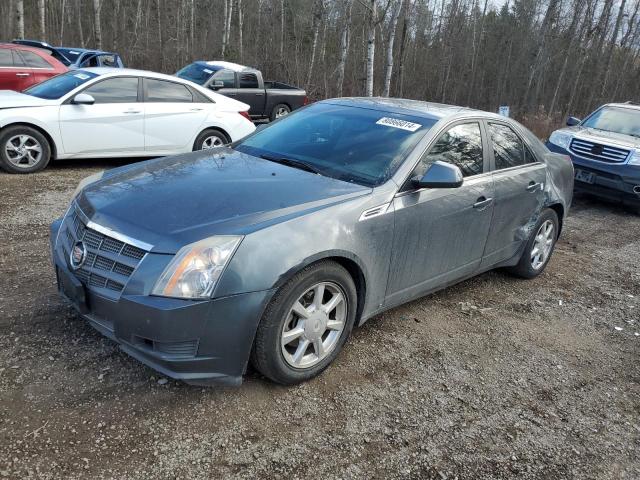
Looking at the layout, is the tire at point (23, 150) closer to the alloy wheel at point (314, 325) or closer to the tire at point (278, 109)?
the alloy wheel at point (314, 325)

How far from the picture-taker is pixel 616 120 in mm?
9812

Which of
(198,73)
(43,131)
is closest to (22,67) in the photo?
(198,73)

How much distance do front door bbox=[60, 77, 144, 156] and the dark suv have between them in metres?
7.04

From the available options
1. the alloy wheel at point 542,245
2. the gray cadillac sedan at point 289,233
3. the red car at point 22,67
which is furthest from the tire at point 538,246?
the red car at point 22,67

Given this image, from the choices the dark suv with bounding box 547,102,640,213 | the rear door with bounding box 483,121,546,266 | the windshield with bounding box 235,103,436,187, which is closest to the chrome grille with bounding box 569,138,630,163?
the dark suv with bounding box 547,102,640,213

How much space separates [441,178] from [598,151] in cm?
652

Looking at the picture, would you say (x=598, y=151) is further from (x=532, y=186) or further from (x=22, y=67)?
(x=22, y=67)

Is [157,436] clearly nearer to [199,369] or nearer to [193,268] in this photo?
[199,369]

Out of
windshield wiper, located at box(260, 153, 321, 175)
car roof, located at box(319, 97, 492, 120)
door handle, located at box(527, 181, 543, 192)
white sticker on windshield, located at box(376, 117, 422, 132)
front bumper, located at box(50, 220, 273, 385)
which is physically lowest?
front bumper, located at box(50, 220, 273, 385)

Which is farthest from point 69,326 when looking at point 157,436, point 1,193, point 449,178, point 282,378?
point 1,193

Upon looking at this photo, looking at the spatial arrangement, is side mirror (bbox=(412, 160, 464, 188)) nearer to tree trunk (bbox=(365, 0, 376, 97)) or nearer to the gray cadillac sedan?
the gray cadillac sedan

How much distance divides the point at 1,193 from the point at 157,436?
510 cm

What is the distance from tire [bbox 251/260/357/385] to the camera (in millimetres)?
2887

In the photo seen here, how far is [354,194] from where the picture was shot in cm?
333
